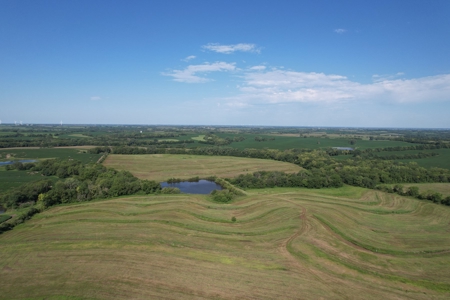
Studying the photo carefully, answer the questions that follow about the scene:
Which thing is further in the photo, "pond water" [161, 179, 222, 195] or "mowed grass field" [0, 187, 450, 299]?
"pond water" [161, 179, 222, 195]

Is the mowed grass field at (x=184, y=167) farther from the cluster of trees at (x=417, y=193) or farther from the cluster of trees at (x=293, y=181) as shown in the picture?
the cluster of trees at (x=417, y=193)

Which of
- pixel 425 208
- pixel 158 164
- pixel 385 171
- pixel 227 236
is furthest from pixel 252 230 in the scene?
pixel 158 164

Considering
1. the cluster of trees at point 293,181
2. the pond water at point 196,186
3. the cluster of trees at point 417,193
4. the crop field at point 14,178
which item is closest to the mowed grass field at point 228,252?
the cluster of trees at point 417,193

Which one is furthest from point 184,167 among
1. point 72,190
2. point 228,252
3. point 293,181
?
point 228,252

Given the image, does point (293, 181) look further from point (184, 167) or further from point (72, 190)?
point (72, 190)

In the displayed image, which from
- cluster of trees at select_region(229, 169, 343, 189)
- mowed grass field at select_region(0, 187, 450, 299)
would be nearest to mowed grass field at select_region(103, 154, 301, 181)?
cluster of trees at select_region(229, 169, 343, 189)

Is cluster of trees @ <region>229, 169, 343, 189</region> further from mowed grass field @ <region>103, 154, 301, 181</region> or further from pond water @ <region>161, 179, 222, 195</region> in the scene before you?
mowed grass field @ <region>103, 154, 301, 181</region>
